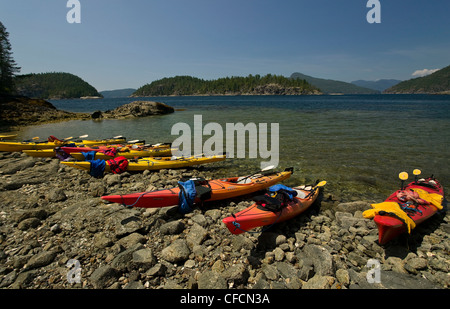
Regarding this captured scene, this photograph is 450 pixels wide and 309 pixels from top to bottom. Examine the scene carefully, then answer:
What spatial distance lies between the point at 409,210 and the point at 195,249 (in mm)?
6059

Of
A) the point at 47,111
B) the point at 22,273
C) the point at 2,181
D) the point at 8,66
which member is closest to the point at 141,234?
the point at 22,273

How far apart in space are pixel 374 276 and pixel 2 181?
12472mm

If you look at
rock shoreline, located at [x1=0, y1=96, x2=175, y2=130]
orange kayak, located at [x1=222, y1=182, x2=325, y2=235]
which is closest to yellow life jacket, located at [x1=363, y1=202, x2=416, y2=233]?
orange kayak, located at [x1=222, y1=182, x2=325, y2=235]

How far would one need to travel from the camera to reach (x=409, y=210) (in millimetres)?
5645

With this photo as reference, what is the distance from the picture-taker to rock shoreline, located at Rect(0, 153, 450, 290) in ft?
13.2

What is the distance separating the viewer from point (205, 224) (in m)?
5.80

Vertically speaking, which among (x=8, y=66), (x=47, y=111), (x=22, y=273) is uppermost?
(x=8, y=66)

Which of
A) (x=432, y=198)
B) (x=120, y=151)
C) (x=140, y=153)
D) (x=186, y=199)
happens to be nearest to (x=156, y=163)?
(x=140, y=153)

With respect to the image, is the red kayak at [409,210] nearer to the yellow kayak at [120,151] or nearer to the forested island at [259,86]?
the yellow kayak at [120,151]

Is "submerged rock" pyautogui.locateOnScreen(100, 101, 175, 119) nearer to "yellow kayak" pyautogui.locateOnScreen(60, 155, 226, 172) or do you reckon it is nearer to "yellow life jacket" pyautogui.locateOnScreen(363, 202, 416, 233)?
"yellow kayak" pyautogui.locateOnScreen(60, 155, 226, 172)

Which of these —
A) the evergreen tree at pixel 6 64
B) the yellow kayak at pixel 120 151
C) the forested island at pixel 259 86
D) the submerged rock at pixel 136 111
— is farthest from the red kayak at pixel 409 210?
the forested island at pixel 259 86

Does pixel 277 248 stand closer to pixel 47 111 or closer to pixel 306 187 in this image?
pixel 306 187

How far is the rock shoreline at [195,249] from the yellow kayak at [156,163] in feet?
7.22
